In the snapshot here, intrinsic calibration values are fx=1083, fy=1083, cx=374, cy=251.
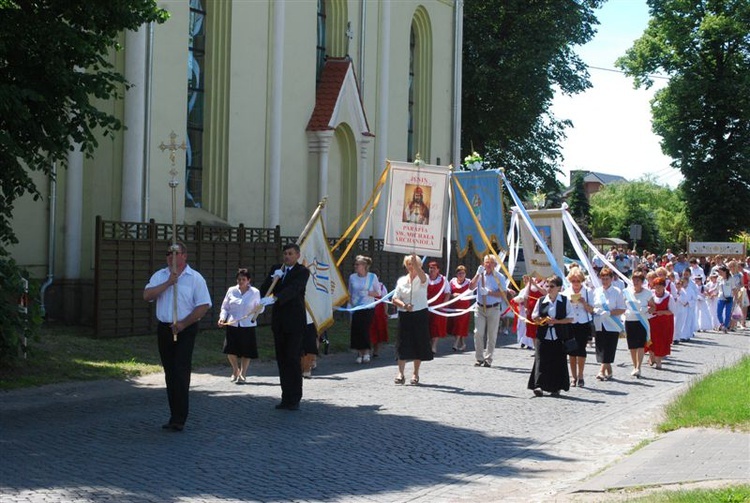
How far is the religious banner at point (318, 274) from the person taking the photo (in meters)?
17.3

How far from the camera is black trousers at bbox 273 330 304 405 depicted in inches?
523

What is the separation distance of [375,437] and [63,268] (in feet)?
41.7

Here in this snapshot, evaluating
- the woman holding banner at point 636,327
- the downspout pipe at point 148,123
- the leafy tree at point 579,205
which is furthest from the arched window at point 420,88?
the leafy tree at point 579,205

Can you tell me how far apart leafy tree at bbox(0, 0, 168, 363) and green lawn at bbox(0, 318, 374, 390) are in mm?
874

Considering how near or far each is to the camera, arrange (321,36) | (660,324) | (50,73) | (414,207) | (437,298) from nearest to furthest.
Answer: (50,73), (414,207), (660,324), (437,298), (321,36)

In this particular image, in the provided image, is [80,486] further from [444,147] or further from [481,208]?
[444,147]

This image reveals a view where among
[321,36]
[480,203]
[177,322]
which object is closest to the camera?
[177,322]

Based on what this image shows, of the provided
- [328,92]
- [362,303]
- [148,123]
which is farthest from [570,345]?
[328,92]

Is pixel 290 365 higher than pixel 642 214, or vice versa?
pixel 642 214

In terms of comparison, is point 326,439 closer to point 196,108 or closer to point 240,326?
point 240,326

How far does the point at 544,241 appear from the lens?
19.3 meters

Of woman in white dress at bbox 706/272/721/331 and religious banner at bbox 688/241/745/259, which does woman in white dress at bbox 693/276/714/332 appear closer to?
woman in white dress at bbox 706/272/721/331

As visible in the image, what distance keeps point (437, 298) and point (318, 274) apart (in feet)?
17.5

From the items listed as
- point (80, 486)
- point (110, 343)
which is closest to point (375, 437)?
point (80, 486)
